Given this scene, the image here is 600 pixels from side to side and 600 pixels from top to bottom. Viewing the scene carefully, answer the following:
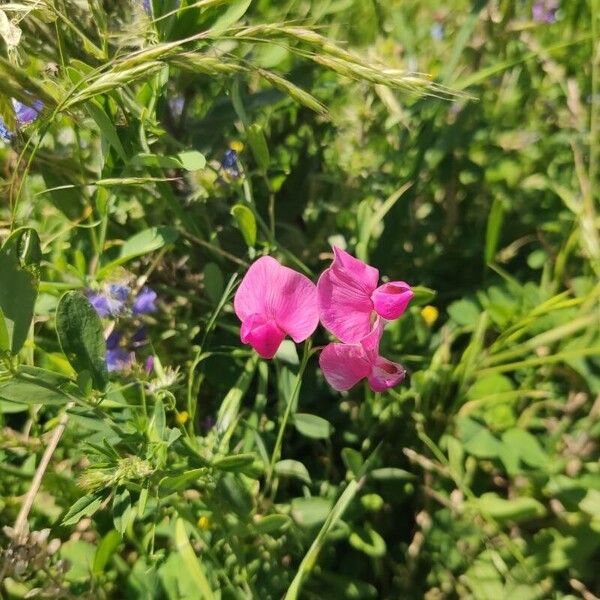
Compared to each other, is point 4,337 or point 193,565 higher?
point 4,337

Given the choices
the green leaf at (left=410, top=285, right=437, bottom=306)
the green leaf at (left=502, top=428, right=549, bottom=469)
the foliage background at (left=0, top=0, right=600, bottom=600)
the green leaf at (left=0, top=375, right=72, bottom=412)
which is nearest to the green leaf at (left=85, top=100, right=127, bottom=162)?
the foliage background at (left=0, top=0, right=600, bottom=600)

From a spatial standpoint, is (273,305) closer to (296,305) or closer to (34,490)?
(296,305)

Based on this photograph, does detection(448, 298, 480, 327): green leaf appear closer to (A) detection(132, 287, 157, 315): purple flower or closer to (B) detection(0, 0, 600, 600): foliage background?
(B) detection(0, 0, 600, 600): foliage background

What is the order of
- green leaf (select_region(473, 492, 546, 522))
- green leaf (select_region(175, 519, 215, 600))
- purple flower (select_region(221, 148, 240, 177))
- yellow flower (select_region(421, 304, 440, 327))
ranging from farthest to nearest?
yellow flower (select_region(421, 304, 440, 327)), purple flower (select_region(221, 148, 240, 177)), green leaf (select_region(473, 492, 546, 522)), green leaf (select_region(175, 519, 215, 600))

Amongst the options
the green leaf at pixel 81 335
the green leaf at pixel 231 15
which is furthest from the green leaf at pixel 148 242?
the green leaf at pixel 231 15

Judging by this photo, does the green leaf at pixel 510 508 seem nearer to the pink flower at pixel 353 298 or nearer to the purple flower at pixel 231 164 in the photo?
Result: the pink flower at pixel 353 298

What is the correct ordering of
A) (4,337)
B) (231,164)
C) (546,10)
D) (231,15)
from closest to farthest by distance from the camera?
1. (4,337)
2. (231,15)
3. (231,164)
4. (546,10)

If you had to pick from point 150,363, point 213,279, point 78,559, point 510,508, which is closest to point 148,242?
point 213,279
